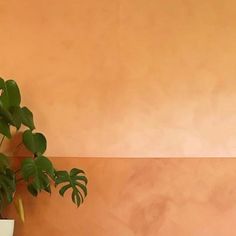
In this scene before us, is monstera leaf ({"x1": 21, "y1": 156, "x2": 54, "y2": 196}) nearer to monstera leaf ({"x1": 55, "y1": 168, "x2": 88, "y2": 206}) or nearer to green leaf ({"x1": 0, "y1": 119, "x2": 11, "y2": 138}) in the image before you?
monstera leaf ({"x1": 55, "y1": 168, "x2": 88, "y2": 206})

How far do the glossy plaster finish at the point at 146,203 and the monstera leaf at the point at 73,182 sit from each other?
6.0 inches

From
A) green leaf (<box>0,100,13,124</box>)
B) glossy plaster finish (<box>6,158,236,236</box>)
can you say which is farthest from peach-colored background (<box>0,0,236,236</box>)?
green leaf (<box>0,100,13,124</box>)

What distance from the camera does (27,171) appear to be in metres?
2.39

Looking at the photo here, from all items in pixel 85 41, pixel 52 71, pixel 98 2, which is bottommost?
pixel 52 71

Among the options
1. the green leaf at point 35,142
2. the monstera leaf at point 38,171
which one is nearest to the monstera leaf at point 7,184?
the monstera leaf at point 38,171

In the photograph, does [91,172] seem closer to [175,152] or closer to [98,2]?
[175,152]

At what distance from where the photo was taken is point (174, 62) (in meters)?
2.90

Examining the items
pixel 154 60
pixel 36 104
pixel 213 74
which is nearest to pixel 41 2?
pixel 36 104

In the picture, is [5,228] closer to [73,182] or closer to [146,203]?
[73,182]

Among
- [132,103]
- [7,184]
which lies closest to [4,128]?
[7,184]

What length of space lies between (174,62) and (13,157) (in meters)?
1.38

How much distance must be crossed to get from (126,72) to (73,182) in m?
0.93

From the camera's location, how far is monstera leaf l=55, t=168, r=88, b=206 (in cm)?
250

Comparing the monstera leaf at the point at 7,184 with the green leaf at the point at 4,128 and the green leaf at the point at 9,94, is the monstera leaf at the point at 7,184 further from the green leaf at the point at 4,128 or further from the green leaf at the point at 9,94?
the green leaf at the point at 9,94
